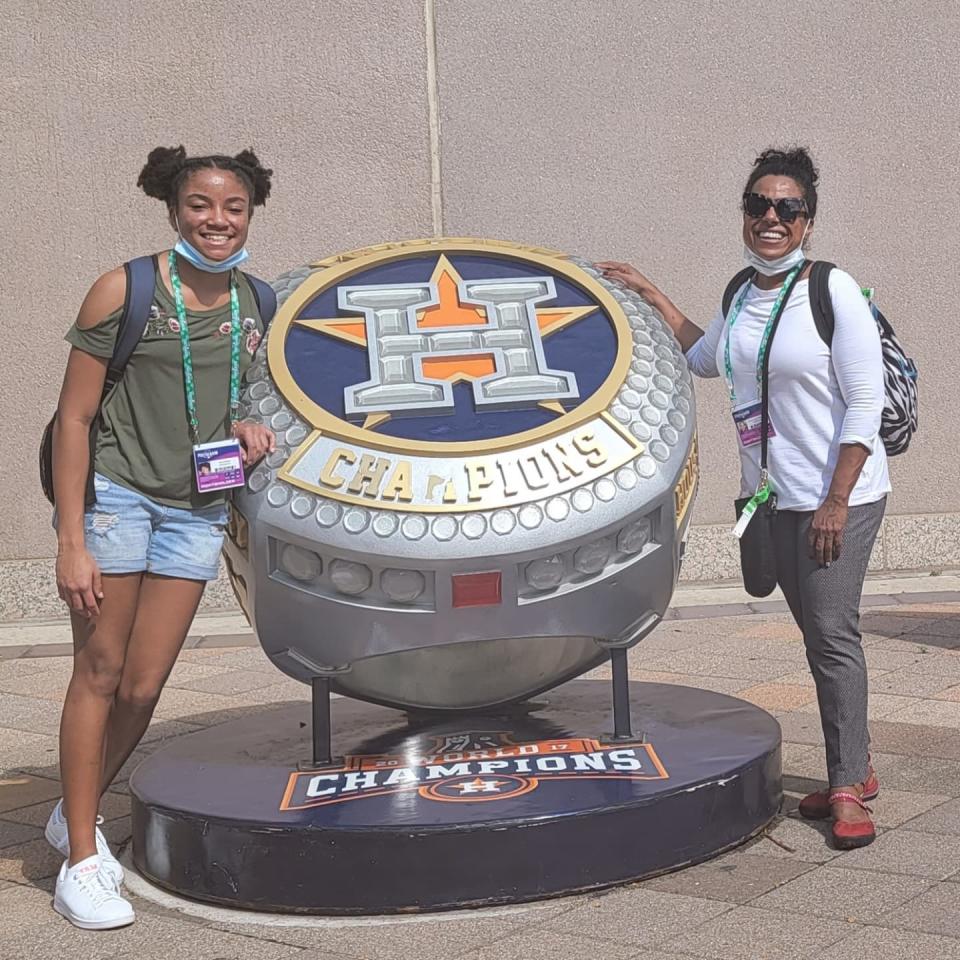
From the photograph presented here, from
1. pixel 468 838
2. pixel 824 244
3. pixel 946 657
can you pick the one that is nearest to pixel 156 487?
pixel 468 838

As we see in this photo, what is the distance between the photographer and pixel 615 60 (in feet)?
27.8

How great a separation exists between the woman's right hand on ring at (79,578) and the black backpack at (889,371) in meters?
2.02

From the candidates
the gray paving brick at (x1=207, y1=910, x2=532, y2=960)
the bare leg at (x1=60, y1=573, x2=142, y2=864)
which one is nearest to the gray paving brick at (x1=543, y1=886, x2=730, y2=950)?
the gray paving brick at (x1=207, y1=910, x2=532, y2=960)

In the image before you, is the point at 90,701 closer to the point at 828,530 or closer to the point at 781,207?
the point at 828,530

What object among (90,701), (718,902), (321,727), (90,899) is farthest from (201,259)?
(718,902)

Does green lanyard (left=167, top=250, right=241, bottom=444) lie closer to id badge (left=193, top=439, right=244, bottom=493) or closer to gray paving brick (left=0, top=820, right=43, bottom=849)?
id badge (left=193, top=439, right=244, bottom=493)

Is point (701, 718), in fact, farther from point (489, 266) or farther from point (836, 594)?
point (489, 266)

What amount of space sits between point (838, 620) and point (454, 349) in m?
1.30

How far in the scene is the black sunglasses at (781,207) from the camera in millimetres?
4254

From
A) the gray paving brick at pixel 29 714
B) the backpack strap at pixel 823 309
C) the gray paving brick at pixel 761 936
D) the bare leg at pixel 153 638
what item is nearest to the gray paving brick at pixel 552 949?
the gray paving brick at pixel 761 936

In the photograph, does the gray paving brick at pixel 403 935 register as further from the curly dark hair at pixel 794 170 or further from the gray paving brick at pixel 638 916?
the curly dark hair at pixel 794 170

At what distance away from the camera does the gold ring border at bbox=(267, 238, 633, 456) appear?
408 cm

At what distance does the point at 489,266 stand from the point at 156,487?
1252mm

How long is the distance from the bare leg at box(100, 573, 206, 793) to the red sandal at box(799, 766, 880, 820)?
1.85 m
